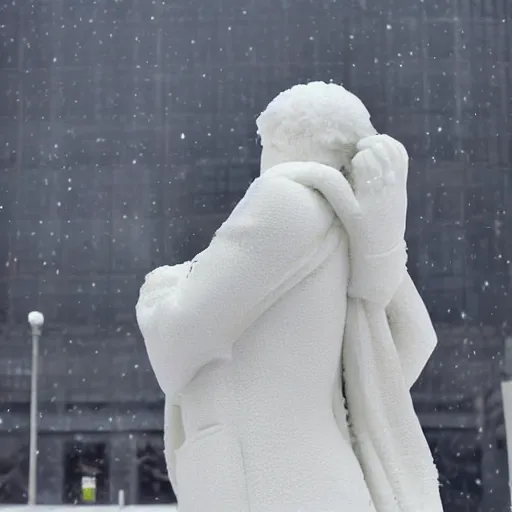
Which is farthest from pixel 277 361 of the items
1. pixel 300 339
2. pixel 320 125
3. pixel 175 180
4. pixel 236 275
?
pixel 175 180

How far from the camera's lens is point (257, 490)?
1738 millimetres

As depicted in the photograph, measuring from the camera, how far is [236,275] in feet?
5.74

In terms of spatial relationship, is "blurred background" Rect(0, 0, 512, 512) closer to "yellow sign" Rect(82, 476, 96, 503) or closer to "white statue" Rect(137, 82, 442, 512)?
"yellow sign" Rect(82, 476, 96, 503)

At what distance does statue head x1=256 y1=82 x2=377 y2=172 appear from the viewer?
1905mm

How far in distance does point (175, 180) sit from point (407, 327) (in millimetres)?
20330

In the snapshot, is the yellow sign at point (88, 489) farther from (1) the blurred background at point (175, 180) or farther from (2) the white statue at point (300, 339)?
(2) the white statue at point (300, 339)

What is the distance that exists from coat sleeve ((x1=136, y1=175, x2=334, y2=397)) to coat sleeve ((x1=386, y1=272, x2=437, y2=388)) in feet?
0.83

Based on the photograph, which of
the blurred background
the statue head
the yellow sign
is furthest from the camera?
the blurred background

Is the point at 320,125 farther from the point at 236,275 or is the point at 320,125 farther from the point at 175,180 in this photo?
the point at 175,180

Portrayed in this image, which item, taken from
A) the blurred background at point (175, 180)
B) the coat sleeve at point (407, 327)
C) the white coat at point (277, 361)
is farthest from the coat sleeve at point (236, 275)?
the blurred background at point (175, 180)

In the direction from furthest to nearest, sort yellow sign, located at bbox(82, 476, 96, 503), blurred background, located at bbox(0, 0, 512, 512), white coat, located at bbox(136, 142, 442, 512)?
blurred background, located at bbox(0, 0, 512, 512), yellow sign, located at bbox(82, 476, 96, 503), white coat, located at bbox(136, 142, 442, 512)

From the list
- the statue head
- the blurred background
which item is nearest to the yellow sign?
the blurred background

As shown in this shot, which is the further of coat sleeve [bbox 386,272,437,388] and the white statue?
coat sleeve [bbox 386,272,437,388]

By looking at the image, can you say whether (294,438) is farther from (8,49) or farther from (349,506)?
(8,49)
